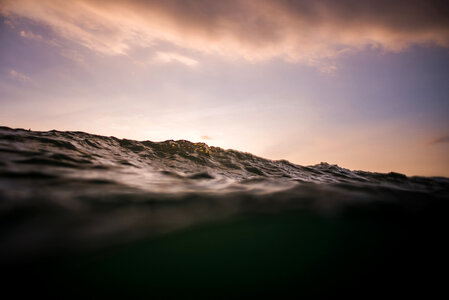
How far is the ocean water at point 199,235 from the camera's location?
2.65m

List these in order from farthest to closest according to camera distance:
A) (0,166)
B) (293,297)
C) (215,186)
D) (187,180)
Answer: (187,180), (215,186), (0,166), (293,297)

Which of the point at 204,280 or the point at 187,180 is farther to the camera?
the point at 187,180

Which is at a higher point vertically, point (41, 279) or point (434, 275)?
point (434, 275)

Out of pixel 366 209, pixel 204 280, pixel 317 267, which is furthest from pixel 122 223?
pixel 366 209

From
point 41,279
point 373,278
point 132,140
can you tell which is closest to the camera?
point 41,279

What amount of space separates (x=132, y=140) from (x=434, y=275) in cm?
1042

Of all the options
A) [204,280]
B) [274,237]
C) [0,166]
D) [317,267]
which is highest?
[0,166]

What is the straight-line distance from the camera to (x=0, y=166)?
3633 millimetres

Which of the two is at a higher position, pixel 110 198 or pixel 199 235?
pixel 110 198

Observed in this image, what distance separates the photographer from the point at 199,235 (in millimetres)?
3420

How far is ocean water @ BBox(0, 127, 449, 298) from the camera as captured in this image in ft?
8.68

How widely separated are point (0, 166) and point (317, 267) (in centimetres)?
602

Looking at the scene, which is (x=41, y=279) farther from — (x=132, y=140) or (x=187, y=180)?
(x=132, y=140)

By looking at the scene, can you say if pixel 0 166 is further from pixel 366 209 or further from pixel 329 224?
pixel 366 209
